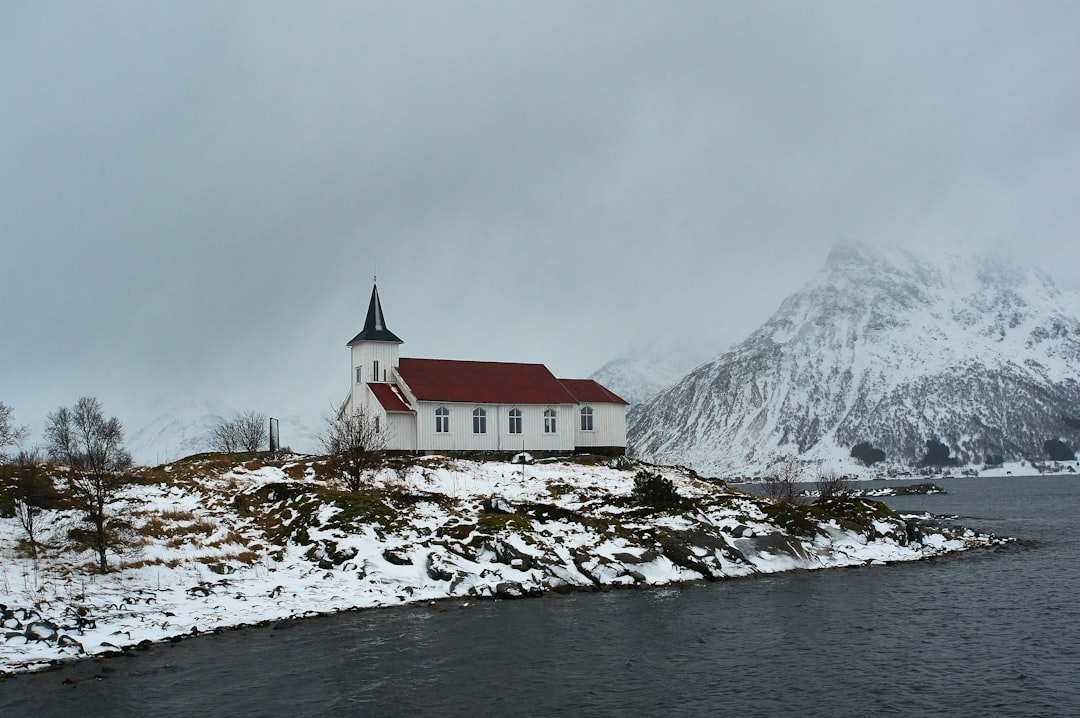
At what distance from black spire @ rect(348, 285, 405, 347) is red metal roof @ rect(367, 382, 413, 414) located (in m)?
4.39

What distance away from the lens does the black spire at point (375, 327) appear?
70.2m

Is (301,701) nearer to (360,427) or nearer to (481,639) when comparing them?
(481,639)

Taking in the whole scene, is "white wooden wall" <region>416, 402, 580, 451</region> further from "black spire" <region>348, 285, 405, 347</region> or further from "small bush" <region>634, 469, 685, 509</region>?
"small bush" <region>634, 469, 685, 509</region>

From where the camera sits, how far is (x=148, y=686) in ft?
60.8

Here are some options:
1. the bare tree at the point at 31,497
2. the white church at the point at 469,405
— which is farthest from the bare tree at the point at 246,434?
the bare tree at the point at 31,497

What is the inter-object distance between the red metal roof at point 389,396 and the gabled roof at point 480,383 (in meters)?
1.30

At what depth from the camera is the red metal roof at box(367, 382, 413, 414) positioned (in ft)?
212

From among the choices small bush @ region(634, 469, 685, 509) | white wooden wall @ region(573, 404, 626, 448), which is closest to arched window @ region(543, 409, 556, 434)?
white wooden wall @ region(573, 404, 626, 448)

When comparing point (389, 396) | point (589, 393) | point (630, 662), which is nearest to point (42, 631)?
point (630, 662)

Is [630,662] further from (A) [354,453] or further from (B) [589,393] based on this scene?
(B) [589,393]

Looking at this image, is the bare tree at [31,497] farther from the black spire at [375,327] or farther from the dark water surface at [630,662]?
the black spire at [375,327]

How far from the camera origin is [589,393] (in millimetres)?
76875

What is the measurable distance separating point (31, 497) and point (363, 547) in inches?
548

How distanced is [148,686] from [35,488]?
19.5 metres
